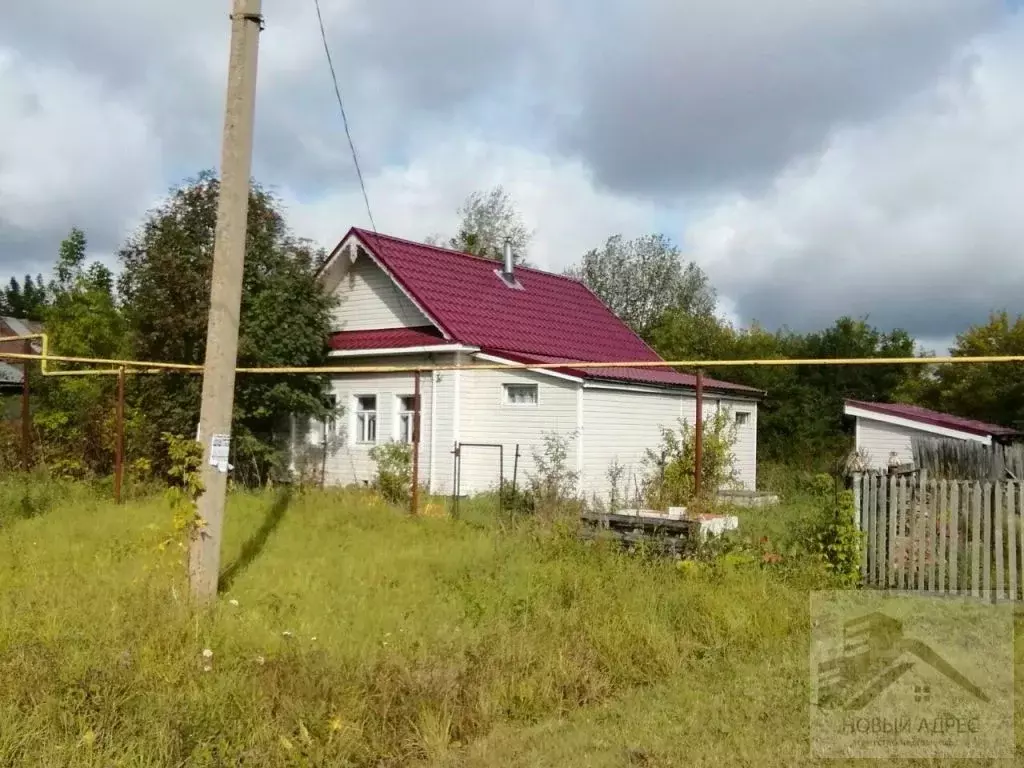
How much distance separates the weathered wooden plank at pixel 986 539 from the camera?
25.0 feet

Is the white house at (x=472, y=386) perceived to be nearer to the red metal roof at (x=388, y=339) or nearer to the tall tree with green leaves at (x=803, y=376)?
the red metal roof at (x=388, y=339)

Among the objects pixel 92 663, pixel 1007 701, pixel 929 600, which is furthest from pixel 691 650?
pixel 92 663

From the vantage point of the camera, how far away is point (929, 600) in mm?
7594

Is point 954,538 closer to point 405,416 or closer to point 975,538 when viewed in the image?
point 975,538

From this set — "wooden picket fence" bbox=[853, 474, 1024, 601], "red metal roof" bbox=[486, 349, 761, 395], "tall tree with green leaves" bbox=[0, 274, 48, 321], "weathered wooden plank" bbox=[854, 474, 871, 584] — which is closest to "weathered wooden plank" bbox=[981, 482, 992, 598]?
"wooden picket fence" bbox=[853, 474, 1024, 601]

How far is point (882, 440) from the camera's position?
21406mm

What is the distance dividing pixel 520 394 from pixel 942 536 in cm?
967

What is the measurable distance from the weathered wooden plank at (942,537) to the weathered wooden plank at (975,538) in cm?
21

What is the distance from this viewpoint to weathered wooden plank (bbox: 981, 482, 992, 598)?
7.62 meters

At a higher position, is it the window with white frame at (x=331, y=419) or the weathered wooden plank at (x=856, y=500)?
the window with white frame at (x=331, y=419)

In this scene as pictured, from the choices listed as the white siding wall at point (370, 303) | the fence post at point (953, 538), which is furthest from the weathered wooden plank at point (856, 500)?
the white siding wall at point (370, 303)

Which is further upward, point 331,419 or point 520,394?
point 520,394

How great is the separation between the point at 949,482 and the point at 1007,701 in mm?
3118

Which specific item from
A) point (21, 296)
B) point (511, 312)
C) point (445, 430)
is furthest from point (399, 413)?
point (21, 296)
